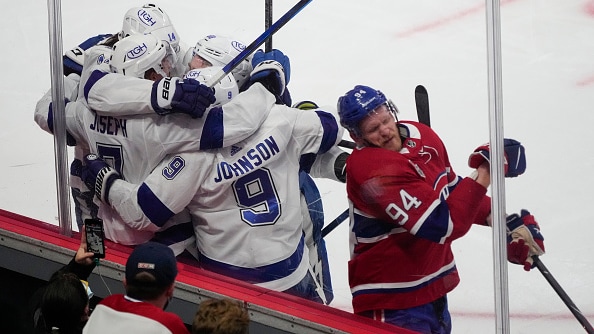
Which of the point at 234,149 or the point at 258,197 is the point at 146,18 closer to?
the point at 234,149

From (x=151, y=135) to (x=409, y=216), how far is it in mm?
777

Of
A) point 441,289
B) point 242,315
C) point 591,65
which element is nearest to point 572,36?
point 591,65

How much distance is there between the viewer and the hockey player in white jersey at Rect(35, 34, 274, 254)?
3195mm

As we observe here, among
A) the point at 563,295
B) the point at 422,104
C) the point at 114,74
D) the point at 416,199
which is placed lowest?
the point at 563,295

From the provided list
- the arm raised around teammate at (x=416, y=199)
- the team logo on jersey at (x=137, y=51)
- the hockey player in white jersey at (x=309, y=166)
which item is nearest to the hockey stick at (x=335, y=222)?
the hockey player in white jersey at (x=309, y=166)

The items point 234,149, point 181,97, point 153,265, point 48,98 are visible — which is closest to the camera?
point 153,265

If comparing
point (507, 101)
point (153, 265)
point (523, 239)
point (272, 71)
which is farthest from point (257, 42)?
point (153, 265)

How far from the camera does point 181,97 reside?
313cm

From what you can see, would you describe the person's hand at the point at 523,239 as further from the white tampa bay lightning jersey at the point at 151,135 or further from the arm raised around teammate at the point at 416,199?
the white tampa bay lightning jersey at the point at 151,135

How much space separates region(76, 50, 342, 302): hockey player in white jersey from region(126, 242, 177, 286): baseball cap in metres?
0.80

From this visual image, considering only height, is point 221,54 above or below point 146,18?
below

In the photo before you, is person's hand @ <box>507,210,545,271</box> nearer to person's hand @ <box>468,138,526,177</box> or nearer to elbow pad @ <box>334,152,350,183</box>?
person's hand @ <box>468,138,526,177</box>

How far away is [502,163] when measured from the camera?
9.22ft

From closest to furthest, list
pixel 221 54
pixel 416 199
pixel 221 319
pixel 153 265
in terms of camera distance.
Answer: pixel 221 319
pixel 153 265
pixel 416 199
pixel 221 54
